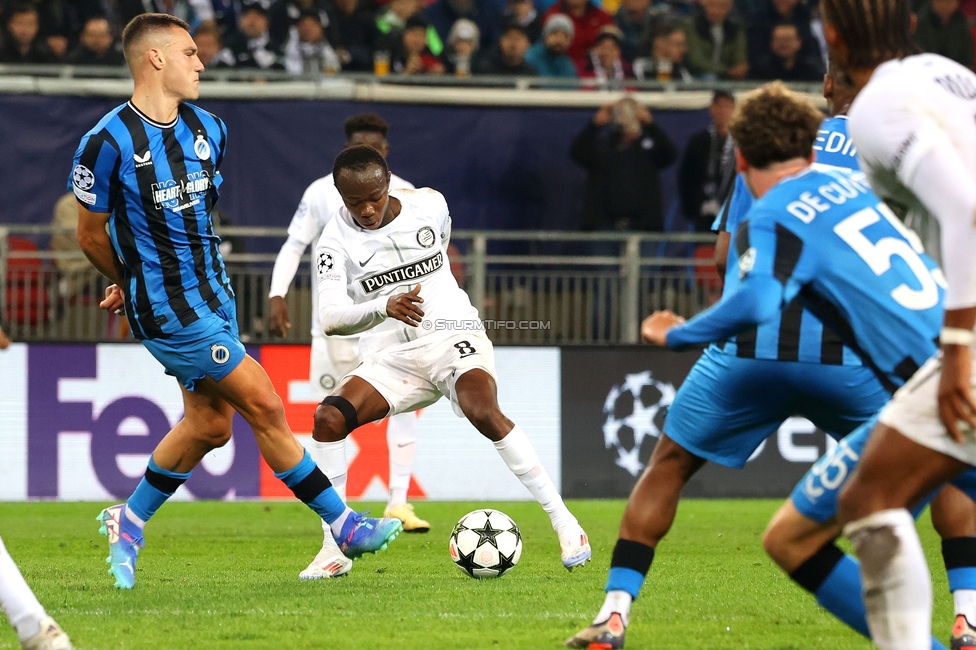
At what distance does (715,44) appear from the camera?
15266 mm

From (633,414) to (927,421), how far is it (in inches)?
326

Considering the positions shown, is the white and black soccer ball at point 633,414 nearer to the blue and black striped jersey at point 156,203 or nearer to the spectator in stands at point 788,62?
the spectator in stands at point 788,62

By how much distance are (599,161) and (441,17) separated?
343 cm

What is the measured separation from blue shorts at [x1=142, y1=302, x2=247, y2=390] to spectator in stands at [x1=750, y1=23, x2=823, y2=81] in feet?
33.5

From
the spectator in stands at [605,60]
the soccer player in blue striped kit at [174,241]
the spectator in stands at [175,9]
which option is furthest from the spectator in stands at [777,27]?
the soccer player in blue striped kit at [174,241]

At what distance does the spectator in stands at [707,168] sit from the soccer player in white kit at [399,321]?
20.2 ft

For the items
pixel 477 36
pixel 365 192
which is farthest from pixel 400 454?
pixel 477 36

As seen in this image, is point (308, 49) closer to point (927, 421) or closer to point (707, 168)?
point (707, 168)

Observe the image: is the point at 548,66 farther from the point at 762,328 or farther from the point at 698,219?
the point at 762,328

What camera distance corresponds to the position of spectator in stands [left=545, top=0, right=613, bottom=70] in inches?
607

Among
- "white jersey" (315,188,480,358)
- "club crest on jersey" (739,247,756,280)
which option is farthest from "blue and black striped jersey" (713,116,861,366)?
"white jersey" (315,188,480,358)

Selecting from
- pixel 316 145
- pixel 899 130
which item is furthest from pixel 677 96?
pixel 899 130

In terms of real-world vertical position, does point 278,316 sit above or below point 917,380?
below

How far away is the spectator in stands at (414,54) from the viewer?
14.2 meters
